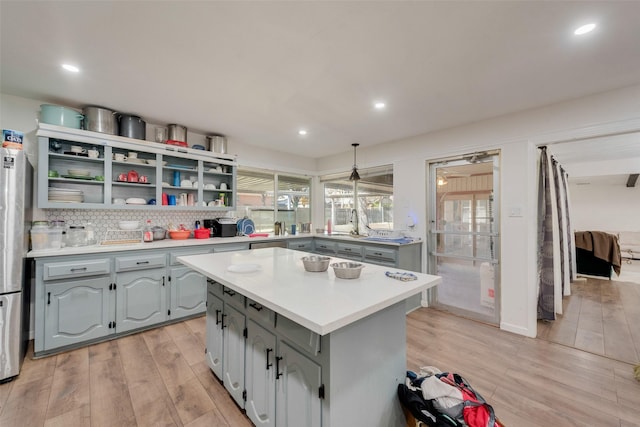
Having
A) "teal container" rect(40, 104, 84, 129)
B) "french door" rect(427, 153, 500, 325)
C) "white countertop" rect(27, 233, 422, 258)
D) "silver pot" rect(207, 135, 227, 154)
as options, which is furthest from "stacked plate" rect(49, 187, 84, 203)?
"french door" rect(427, 153, 500, 325)

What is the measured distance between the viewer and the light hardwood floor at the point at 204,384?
1.60 metres

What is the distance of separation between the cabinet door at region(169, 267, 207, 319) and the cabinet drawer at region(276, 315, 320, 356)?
2171 mm

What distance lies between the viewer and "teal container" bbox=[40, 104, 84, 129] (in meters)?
2.45

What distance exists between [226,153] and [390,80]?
8.46 ft

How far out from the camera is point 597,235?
4.87 meters

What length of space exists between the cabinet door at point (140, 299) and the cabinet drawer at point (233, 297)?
4.94 feet

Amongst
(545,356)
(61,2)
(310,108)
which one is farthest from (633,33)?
(61,2)

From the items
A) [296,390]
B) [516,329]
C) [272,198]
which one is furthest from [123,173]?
[516,329]

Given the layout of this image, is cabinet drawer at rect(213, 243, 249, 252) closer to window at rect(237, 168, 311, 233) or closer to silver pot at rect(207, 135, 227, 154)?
window at rect(237, 168, 311, 233)

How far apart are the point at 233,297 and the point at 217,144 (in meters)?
2.65

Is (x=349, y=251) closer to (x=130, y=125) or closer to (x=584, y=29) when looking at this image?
(x=584, y=29)

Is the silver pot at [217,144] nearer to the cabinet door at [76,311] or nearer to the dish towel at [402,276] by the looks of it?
the cabinet door at [76,311]

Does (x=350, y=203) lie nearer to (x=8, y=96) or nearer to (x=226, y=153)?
(x=226, y=153)

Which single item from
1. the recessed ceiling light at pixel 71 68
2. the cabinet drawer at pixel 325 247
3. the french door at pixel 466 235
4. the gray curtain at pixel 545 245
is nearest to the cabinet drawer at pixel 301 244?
the cabinet drawer at pixel 325 247
